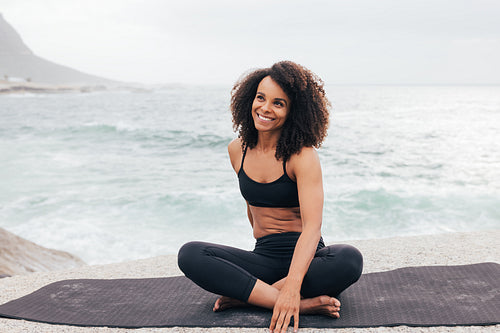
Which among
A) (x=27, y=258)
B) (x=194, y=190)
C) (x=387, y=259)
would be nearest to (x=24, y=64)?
(x=194, y=190)

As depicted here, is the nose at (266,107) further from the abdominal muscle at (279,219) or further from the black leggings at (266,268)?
the black leggings at (266,268)

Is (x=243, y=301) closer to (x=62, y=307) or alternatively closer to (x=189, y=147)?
(x=62, y=307)

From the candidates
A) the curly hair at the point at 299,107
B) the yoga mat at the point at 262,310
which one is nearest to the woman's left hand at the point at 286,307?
the yoga mat at the point at 262,310

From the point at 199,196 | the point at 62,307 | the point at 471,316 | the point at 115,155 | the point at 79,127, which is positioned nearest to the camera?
the point at 471,316

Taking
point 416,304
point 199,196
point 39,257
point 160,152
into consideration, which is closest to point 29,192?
point 199,196

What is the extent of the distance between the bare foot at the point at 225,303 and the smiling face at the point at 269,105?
1045 millimetres

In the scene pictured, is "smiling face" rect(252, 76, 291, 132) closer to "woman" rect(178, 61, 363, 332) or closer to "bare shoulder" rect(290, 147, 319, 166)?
"woman" rect(178, 61, 363, 332)

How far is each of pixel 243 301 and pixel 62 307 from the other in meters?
1.26

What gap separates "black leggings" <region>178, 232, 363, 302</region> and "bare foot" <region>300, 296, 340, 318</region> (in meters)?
0.04

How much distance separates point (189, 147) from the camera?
Answer: 58.3 ft

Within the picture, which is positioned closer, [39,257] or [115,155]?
[39,257]

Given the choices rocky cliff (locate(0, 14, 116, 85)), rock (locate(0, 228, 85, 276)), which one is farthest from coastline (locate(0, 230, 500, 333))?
rocky cliff (locate(0, 14, 116, 85))

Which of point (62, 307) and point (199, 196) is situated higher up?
point (62, 307)

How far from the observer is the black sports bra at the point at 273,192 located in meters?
2.62
